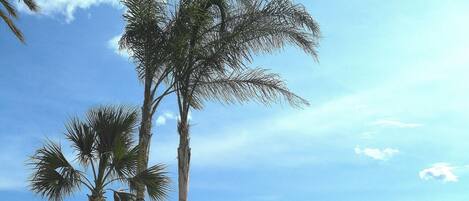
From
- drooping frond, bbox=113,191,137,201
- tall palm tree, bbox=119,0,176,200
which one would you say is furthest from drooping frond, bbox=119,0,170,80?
drooping frond, bbox=113,191,137,201

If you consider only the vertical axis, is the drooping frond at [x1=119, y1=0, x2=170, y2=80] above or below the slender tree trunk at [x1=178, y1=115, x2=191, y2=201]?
above

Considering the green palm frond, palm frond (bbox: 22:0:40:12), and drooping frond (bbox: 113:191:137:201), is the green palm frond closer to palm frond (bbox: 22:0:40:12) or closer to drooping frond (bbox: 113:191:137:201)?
drooping frond (bbox: 113:191:137:201)

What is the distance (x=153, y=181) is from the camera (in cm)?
1295

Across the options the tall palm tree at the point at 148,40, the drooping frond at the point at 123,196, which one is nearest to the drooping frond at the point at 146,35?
the tall palm tree at the point at 148,40

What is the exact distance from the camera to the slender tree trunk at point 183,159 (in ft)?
49.3

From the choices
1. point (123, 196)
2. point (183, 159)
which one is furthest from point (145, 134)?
point (123, 196)

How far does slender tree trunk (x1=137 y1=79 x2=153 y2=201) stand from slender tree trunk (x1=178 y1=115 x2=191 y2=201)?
871 millimetres

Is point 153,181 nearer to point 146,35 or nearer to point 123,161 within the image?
point 123,161

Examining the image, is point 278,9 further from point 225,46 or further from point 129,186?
point 129,186

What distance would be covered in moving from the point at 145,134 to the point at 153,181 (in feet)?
7.13

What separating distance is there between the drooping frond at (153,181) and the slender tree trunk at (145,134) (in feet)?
0.91

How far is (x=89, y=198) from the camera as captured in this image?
42.1 ft

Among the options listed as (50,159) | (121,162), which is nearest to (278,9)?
(121,162)

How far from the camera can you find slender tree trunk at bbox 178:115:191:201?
15.0 metres
